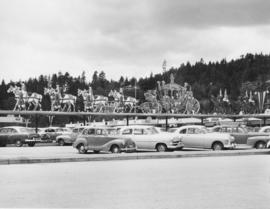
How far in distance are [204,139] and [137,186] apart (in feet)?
54.9

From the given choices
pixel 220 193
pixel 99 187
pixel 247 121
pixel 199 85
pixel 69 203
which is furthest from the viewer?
pixel 199 85

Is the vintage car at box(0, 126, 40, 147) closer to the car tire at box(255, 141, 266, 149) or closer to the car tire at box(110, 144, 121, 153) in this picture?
the car tire at box(110, 144, 121, 153)

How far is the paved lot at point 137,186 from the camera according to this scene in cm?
989

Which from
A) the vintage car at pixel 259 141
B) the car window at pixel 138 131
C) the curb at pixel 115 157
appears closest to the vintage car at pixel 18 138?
the car window at pixel 138 131

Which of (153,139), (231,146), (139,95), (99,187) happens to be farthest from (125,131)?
(139,95)

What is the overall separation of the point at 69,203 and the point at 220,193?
3.34 m

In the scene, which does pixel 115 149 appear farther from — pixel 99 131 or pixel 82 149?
pixel 82 149

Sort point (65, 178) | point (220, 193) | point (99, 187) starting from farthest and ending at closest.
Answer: point (65, 178) → point (99, 187) → point (220, 193)

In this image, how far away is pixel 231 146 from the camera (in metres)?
28.3

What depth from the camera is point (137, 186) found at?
484 inches

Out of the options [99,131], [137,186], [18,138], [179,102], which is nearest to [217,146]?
[99,131]

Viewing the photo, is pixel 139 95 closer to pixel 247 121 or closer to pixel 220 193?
pixel 247 121

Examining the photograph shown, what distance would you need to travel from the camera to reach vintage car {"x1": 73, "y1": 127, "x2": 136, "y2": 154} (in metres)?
25.6

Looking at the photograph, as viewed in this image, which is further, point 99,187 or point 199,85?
point 199,85
